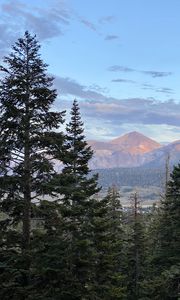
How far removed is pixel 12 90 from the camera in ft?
75.7

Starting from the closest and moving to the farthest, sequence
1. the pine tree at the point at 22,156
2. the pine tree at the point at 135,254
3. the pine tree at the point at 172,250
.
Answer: the pine tree at the point at 22,156, the pine tree at the point at 172,250, the pine tree at the point at 135,254

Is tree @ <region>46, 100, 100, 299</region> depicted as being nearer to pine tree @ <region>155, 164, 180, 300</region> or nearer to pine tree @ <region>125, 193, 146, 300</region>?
pine tree @ <region>155, 164, 180, 300</region>

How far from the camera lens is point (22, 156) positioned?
23078 millimetres

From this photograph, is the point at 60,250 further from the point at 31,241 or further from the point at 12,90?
the point at 12,90

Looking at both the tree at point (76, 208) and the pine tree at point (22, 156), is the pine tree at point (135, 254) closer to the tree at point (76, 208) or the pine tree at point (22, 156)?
the tree at point (76, 208)

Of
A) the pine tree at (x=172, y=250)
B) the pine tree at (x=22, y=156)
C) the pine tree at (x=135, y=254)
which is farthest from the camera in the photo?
the pine tree at (x=135, y=254)

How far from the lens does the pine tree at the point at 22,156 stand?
2258 centimetres

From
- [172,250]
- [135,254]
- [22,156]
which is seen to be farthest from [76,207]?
[135,254]

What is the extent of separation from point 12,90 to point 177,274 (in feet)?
75.3

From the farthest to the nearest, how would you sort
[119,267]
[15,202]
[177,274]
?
[119,267]
[177,274]
[15,202]

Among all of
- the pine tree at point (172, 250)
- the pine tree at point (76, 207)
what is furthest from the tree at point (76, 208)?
the pine tree at point (172, 250)

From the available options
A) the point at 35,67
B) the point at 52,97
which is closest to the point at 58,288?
the point at 52,97

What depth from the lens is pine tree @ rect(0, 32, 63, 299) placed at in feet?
74.1

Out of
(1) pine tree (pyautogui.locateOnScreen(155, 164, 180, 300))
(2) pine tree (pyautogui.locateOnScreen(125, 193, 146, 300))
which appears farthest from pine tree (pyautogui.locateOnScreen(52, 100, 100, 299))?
(2) pine tree (pyautogui.locateOnScreen(125, 193, 146, 300))
